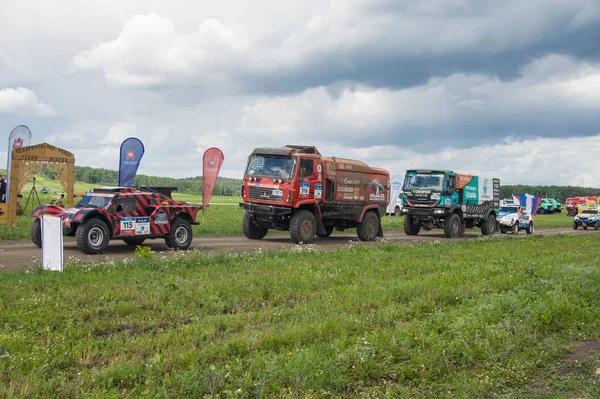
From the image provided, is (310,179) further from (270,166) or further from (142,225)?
(142,225)

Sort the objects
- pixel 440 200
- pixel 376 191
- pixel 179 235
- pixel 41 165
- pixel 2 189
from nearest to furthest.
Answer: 1. pixel 179 235
2. pixel 41 165
3. pixel 376 191
4. pixel 440 200
5. pixel 2 189

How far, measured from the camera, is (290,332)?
695 centimetres

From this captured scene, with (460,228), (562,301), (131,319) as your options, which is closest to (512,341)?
(562,301)

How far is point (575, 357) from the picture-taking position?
7.30 meters

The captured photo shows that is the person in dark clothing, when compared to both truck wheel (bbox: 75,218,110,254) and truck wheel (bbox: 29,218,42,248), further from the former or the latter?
truck wheel (bbox: 75,218,110,254)

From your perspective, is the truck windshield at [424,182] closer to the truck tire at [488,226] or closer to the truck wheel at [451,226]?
the truck wheel at [451,226]

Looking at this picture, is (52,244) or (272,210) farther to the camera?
(272,210)

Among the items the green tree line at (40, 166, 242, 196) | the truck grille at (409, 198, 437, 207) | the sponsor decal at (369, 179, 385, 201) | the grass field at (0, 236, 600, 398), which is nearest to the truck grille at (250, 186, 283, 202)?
the sponsor decal at (369, 179, 385, 201)

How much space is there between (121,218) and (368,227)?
1113 cm

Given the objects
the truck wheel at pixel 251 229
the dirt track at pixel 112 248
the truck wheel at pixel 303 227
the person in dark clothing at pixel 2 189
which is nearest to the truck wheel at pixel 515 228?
the dirt track at pixel 112 248

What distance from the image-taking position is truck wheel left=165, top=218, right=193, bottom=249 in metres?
17.1

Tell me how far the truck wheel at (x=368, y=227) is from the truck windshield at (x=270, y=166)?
188 inches

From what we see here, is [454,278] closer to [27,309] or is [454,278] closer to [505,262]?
[505,262]

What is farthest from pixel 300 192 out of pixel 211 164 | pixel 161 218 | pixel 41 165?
pixel 41 165
